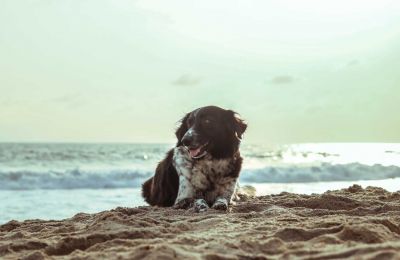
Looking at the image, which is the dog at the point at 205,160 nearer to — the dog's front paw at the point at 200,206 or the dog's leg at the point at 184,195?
the dog's leg at the point at 184,195

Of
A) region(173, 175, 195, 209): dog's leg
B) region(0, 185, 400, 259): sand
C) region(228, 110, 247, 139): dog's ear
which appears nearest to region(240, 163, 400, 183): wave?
region(228, 110, 247, 139): dog's ear

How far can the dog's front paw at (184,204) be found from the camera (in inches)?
229

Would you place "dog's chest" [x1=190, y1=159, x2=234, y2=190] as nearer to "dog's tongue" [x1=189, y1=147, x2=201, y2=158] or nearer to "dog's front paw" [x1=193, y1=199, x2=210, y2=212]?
"dog's tongue" [x1=189, y1=147, x2=201, y2=158]

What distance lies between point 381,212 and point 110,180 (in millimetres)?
13381

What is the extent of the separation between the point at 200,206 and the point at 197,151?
0.73m

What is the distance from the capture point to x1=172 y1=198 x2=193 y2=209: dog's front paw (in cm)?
582

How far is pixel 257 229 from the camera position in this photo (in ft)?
12.1

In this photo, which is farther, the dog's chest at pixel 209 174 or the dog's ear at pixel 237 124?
the dog's ear at pixel 237 124

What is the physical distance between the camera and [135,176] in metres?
19.3

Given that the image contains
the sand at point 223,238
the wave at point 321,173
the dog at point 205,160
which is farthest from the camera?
the wave at point 321,173

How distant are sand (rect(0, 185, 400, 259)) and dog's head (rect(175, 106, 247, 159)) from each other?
46.1 inches

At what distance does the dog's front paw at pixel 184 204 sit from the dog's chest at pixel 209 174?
18cm

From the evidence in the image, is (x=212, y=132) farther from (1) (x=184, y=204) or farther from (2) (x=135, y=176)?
(2) (x=135, y=176)

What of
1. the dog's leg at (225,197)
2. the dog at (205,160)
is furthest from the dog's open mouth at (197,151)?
the dog's leg at (225,197)
